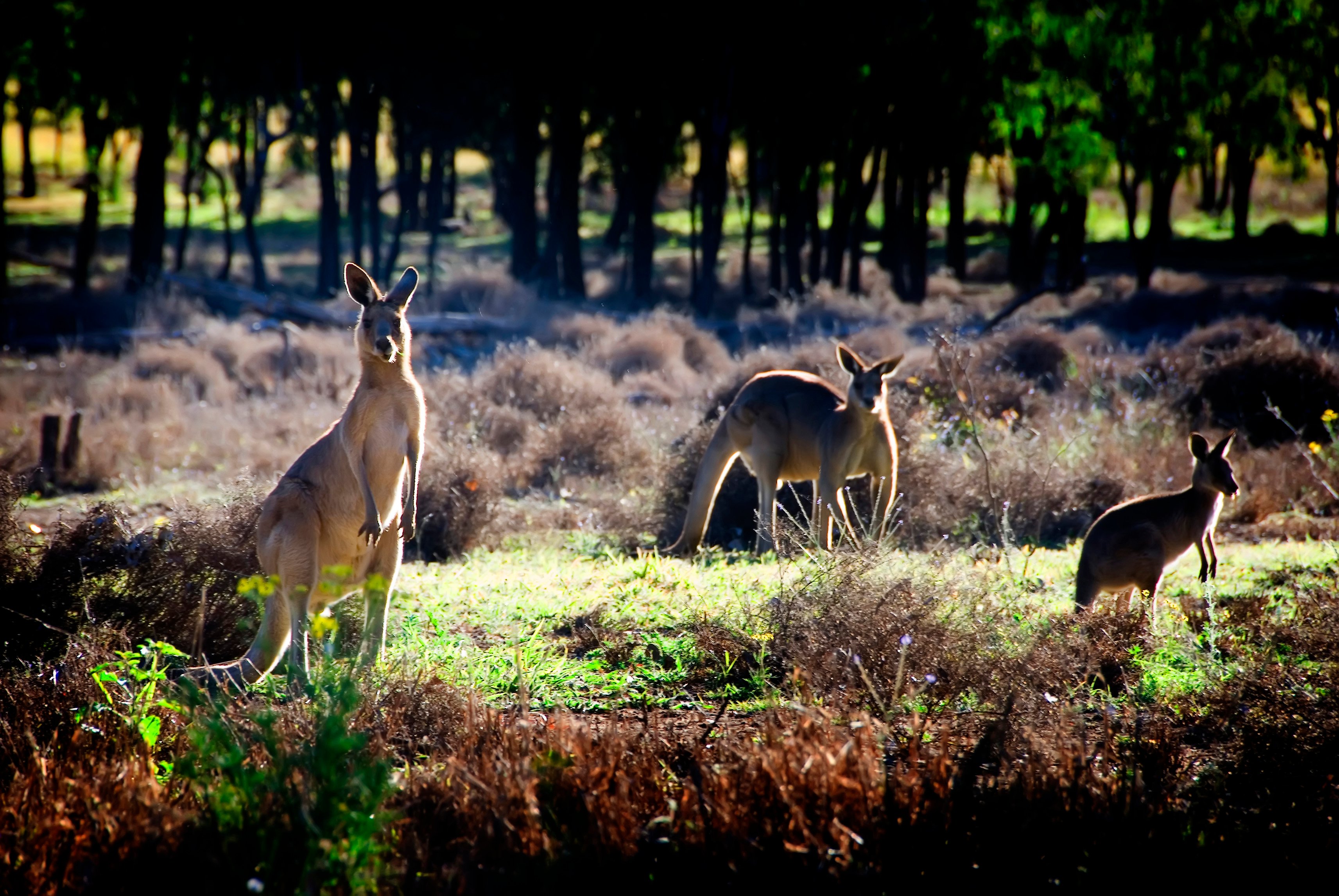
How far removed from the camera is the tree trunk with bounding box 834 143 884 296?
31609 millimetres

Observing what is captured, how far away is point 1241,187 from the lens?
40781mm

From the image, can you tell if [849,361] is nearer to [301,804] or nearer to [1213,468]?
[1213,468]

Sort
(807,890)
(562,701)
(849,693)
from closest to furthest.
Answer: (807,890) < (849,693) < (562,701)

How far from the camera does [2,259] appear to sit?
909 inches

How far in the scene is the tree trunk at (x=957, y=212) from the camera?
3297 centimetres

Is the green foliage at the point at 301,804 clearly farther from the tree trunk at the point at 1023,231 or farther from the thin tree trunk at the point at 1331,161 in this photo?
the thin tree trunk at the point at 1331,161

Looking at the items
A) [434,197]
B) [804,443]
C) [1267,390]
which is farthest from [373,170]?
[804,443]

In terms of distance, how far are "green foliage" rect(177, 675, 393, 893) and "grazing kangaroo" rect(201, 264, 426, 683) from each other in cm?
144

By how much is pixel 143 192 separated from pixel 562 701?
81.8 ft

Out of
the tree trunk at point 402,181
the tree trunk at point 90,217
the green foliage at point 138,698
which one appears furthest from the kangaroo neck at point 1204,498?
the tree trunk at point 402,181

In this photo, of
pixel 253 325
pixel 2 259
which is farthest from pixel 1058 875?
pixel 2 259

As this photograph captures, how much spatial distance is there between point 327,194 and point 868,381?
23.2 metres

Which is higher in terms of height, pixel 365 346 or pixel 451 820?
pixel 365 346

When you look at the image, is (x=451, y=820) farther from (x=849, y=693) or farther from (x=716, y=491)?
(x=716, y=491)
